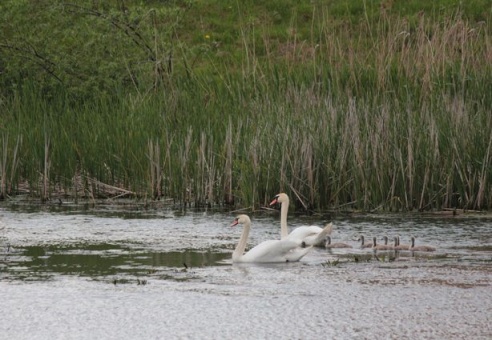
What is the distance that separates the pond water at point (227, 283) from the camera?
8.63m

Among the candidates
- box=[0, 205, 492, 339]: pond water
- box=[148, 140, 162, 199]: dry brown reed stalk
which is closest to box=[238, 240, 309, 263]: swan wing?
box=[0, 205, 492, 339]: pond water

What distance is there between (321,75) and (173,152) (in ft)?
9.48

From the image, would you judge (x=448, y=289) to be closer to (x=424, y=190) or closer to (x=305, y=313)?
(x=305, y=313)

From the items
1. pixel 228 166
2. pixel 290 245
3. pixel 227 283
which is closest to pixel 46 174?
pixel 228 166

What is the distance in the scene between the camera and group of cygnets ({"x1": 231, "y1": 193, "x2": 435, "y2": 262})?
11984 mm

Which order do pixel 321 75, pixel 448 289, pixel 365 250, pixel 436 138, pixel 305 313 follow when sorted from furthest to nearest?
pixel 321 75
pixel 436 138
pixel 365 250
pixel 448 289
pixel 305 313

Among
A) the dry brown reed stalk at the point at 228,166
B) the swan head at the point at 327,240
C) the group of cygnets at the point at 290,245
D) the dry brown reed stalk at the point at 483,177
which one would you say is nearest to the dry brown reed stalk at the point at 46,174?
the dry brown reed stalk at the point at 228,166

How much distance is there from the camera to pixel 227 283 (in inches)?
417

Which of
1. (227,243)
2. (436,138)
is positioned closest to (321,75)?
(436,138)

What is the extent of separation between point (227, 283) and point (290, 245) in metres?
1.58

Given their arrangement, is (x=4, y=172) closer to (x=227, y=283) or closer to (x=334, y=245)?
(x=334, y=245)

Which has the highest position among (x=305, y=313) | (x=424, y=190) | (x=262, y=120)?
(x=262, y=120)

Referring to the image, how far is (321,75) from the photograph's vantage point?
18.7 meters

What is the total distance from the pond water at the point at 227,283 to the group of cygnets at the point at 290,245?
129mm
